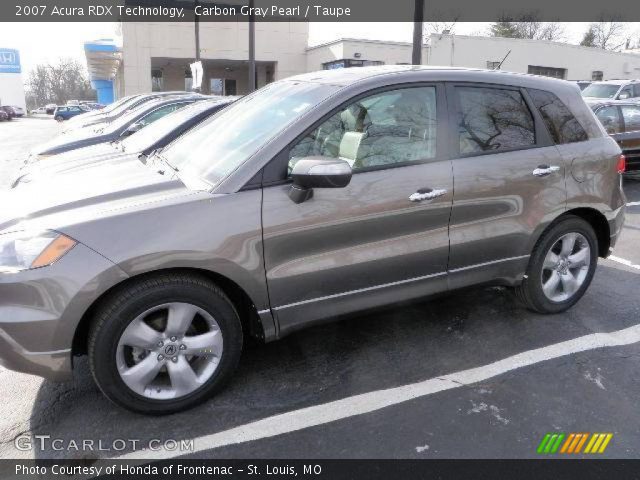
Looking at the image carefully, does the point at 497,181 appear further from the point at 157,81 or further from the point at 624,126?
the point at 157,81

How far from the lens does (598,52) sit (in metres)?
34.2

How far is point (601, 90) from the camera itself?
54.1ft

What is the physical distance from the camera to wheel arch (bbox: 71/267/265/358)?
101 inches

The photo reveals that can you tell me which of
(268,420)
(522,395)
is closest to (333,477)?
(268,420)

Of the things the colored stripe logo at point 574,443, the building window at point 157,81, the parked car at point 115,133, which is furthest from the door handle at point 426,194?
the building window at point 157,81

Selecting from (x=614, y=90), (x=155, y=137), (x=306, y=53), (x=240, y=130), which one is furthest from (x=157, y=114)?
(x=306, y=53)

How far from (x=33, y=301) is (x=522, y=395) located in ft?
8.48

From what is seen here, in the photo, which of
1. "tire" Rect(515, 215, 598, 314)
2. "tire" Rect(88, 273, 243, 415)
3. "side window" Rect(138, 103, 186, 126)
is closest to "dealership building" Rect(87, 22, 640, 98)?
"side window" Rect(138, 103, 186, 126)

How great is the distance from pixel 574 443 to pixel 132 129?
7.55 metres

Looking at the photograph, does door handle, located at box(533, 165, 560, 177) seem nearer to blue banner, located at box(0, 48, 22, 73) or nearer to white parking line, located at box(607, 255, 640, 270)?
white parking line, located at box(607, 255, 640, 270)

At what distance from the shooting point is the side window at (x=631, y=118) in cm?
901

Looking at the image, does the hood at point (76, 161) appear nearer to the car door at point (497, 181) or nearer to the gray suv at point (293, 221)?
the gray suv at point (293, 221)

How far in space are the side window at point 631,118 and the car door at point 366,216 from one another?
7.28 metres

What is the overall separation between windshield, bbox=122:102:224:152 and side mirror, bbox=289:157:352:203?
3110 millimetres
